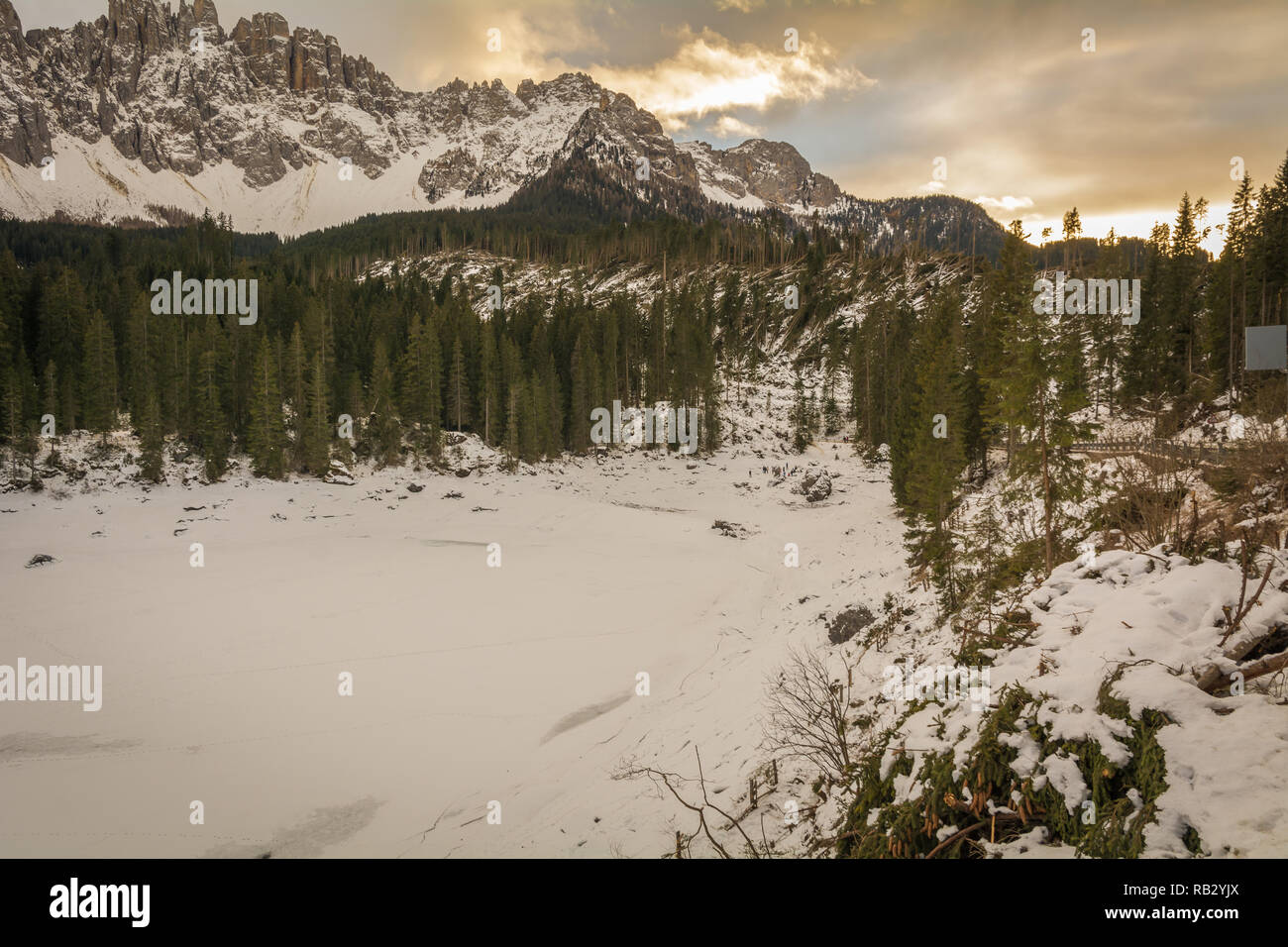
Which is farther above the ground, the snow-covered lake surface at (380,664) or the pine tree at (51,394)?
the pine tree at (51,394)

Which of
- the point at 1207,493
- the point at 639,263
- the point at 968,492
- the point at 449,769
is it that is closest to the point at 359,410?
the point at 449,769

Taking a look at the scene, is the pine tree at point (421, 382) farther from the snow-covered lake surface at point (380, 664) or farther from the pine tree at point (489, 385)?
the snow-covered lake surface at point (380, 664)

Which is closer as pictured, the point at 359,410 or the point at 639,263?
the point at 359,410

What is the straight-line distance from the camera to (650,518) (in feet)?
154

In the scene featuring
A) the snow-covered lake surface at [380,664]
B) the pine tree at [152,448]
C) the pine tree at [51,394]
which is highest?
the pine tree at [51,394]

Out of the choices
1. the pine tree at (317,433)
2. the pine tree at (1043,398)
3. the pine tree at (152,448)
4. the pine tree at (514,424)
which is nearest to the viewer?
the pine tree at (1043,398)

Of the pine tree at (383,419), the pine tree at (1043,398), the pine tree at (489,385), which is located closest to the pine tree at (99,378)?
the pine tree at (383,419)

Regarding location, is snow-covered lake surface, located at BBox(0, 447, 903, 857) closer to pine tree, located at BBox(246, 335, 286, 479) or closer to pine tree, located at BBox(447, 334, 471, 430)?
pine tree, located at BBox(246, 335, 286, 479)

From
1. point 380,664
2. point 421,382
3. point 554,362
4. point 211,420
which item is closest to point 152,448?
point 211,420

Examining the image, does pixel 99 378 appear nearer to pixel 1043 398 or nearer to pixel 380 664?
pixel 380 664

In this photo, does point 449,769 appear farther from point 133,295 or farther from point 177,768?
point 133,295

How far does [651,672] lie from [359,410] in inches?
1750

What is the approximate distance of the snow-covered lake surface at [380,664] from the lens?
13.7 meters
